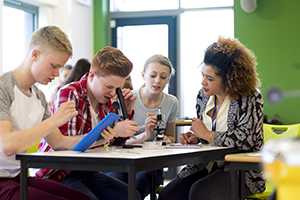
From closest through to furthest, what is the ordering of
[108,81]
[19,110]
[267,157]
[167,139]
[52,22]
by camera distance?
[267,157]
[19,110]
[108,81]
[167,139]
[52,22]

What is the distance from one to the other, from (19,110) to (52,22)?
4152 mm

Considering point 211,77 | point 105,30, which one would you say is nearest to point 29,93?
point 211,77

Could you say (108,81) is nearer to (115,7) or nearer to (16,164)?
(16,164)

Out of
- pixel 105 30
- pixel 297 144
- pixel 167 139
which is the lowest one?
pixel 167 139

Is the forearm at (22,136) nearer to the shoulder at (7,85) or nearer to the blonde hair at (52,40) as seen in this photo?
the shoulder at (7,85)

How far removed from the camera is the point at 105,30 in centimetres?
678

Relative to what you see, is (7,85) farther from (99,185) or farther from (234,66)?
(234,66)

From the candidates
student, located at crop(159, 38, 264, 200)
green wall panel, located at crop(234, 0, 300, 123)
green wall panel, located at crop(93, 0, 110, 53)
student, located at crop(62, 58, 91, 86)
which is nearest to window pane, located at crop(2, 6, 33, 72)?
green wall panel, located at crop(93, 0, 110, 53)

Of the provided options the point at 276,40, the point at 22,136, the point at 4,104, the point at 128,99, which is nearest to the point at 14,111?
the point at 4,104

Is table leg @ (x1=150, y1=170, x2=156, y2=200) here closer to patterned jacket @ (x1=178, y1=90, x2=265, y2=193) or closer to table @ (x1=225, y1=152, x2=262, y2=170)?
patterned jacket @ (x1=178, y1=90, x2=265, y2=193)

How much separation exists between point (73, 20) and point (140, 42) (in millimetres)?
969

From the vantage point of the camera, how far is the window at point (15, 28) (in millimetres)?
5339

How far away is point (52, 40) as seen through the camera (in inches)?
82.2

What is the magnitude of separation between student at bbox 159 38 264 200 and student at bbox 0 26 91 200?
673 mm
